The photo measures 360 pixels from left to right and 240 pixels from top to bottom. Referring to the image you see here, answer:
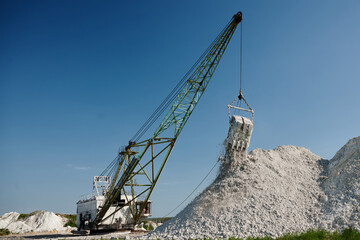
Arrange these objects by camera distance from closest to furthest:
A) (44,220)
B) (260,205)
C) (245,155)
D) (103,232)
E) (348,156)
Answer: (260,205), (348,156), (245,155), (103,232), (44,220)

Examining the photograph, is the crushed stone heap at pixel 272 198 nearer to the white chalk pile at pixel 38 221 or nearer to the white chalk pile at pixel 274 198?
the white chalk pile at pixel 274 198

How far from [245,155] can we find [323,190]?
15.5 ft

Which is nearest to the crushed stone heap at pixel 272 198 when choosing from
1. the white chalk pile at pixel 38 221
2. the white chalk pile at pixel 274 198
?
the white chalk pile at pixel 274 198

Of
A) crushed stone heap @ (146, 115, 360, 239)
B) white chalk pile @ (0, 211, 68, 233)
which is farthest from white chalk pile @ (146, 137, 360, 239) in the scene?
white chalk pile @ (0, 211, 68, 233)

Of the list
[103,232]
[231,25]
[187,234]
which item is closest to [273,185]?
[187,234]

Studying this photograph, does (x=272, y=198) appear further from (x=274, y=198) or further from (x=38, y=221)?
(x=38, y=221)

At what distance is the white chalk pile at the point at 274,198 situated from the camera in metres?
13.1

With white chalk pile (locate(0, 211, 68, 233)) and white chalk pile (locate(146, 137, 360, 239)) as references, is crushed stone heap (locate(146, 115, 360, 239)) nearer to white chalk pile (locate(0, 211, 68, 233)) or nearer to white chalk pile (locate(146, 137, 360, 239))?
white chalk pile (locate(146, 137, 360, 239))

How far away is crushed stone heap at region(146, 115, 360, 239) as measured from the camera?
13.1m

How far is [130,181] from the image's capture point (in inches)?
1005

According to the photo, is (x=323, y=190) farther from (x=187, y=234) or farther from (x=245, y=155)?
(x=187, y=234)

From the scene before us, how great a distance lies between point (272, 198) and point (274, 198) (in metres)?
0.11

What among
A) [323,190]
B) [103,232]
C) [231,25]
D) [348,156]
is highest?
[231,25]

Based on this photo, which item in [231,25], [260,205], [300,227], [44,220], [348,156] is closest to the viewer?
[300,227]
